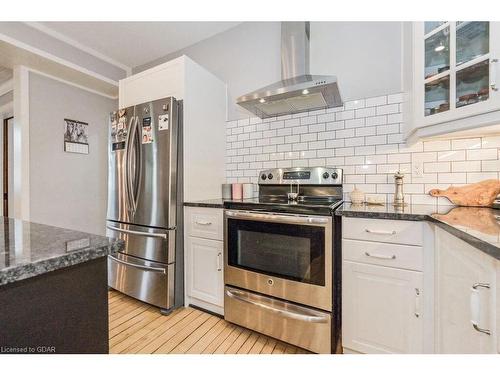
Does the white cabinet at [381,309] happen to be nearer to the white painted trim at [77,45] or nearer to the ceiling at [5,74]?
the white painted trim at [77,45]

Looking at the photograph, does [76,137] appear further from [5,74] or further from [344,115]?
[344,115]

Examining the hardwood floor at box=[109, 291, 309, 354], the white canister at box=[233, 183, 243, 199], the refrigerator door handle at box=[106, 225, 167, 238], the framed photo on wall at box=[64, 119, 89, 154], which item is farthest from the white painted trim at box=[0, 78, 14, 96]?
the white canister at box=[233, 183, 243, 199]

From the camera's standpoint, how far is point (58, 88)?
2910 millimetres

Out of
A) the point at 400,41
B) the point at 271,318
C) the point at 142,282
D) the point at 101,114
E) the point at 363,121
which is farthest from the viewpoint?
the point at 101,114

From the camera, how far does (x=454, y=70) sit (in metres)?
1.33

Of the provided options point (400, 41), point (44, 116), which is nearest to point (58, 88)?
point (44, 116)

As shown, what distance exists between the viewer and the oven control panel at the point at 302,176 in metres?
1.98

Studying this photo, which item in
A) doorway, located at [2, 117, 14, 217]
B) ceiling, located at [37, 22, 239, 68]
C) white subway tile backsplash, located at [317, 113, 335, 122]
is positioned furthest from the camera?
doorway, located at [2, 117, 14, 217]

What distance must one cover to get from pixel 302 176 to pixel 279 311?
1049mm

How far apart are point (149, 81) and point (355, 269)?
2.35m

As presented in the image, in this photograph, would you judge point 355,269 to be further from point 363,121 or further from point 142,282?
point 142,282

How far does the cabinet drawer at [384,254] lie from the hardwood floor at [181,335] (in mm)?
709

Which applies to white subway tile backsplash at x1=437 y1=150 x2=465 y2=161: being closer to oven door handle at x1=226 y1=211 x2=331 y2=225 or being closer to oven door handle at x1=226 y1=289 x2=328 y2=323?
oven door handle at x1=226 y1=211 x2=331 y2=225

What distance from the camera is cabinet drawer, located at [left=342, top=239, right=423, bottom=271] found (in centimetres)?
127
